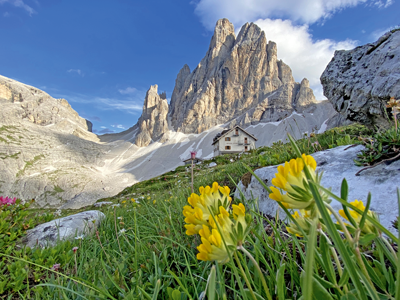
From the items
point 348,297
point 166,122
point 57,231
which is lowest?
point 57,231

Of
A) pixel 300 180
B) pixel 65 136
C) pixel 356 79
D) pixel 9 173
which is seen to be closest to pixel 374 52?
pixel 356 79

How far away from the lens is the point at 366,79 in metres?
6.56

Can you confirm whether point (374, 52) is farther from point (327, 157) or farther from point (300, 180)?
point (300, 180)

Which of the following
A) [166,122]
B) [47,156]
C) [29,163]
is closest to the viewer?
[29,163]

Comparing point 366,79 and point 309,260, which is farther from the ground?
point 366,79

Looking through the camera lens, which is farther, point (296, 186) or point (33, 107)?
point (33, 107)

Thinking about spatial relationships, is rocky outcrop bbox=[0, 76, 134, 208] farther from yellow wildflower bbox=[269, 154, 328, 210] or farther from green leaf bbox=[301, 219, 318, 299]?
green leaf bbox=[301, 219, 318, 299]

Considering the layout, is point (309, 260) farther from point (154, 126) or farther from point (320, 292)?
point (154, 126)

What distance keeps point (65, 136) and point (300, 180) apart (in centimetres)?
13279

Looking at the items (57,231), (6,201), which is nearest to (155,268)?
(57,231)

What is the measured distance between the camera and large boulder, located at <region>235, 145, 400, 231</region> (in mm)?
1945

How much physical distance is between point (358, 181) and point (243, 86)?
117m

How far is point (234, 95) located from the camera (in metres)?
112

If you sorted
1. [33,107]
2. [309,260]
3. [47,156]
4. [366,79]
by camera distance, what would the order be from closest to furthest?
[309,260] → [366,79] → [47,156] → [33,107]
